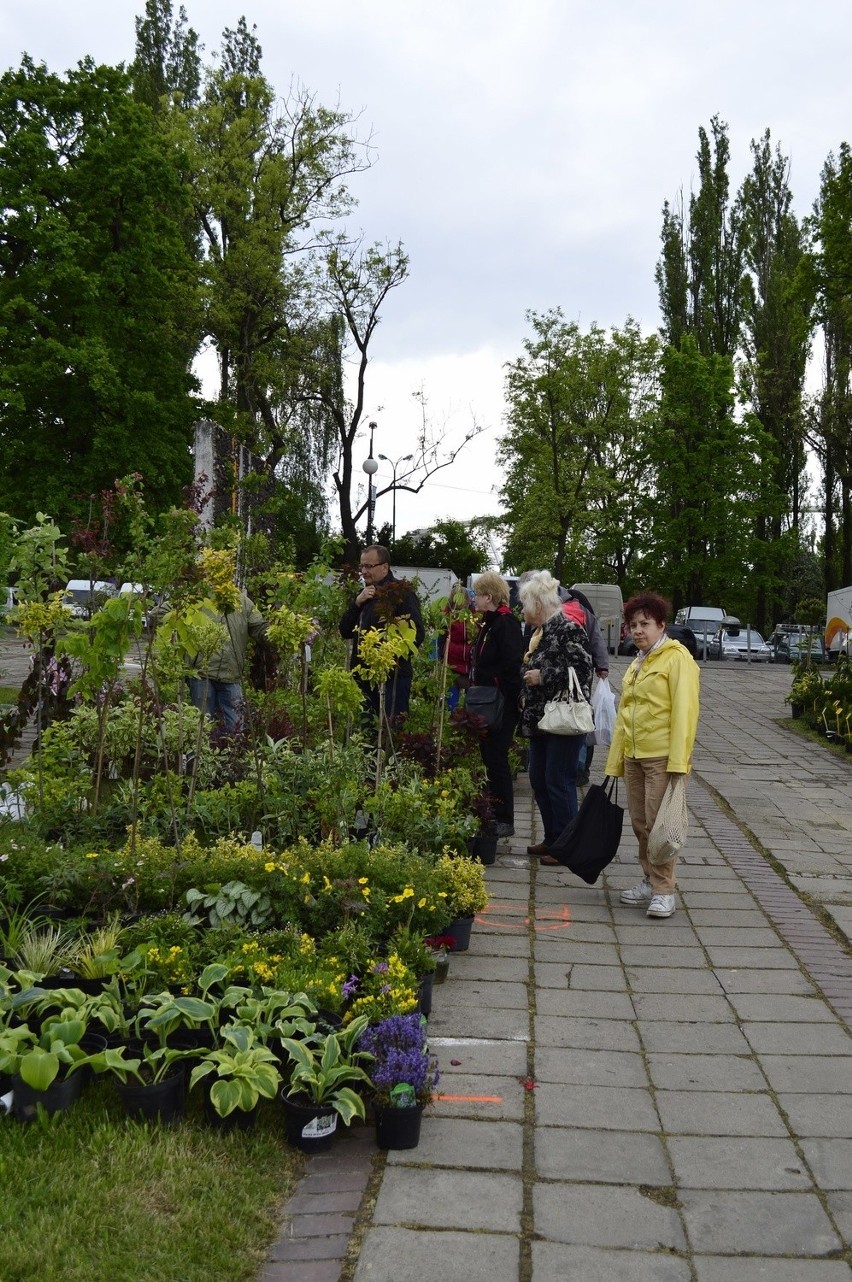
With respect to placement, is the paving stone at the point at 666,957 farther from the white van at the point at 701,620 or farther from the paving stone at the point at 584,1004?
the white van at the point at 701,620

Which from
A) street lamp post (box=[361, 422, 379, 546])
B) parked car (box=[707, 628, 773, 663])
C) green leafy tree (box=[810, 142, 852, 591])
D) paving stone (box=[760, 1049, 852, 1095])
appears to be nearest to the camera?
paving stone (box=[760, 1049, 852, 1095])

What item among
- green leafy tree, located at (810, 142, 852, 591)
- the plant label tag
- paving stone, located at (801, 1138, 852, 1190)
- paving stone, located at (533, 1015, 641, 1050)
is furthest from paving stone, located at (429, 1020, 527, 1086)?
green leafy tree, located at (810, 142, 852, 591)

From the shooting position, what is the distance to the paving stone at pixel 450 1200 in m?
3.10

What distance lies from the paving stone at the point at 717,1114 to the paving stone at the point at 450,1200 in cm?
70

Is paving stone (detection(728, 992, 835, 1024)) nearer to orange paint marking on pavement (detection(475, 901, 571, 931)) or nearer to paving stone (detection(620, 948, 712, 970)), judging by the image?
paving stone (detection(620, 948, 712, 970))

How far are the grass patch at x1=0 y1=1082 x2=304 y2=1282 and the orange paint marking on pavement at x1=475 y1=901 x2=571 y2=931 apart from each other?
2.53m

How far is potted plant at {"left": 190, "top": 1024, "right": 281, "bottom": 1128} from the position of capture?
3.47 meters

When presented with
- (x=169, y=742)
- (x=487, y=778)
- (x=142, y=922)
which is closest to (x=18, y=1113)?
(x=142, y=922)

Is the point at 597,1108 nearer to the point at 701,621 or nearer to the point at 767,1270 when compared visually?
the point at 767,1270

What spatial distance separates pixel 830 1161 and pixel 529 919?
272 cm

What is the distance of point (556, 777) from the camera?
718cm

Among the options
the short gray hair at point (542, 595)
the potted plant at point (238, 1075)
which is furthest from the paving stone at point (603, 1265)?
the short gray hair at point (542, 595)

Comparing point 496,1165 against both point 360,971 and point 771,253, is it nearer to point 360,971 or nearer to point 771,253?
point 360,971

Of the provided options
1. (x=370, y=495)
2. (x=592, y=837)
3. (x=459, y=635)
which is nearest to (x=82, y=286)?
(x=370, y=495)
